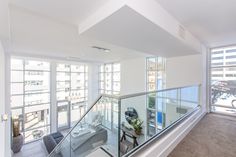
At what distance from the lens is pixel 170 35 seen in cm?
273

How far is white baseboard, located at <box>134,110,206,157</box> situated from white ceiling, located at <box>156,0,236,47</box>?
232 centimetres

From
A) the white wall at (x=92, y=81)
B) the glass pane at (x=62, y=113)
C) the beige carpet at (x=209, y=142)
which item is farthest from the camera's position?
the white wall at (x=92, y=81)

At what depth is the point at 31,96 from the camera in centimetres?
779

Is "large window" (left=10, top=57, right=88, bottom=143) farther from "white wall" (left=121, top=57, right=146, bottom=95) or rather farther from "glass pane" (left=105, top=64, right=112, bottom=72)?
"white wall" (left=121, top=57, right=146, bottom=95)

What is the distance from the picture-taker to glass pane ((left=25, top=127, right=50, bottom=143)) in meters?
7.64

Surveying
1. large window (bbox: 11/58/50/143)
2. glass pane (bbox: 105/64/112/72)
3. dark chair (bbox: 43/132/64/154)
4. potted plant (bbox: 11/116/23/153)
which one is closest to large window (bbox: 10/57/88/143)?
large window (bbox: 11/58/50/143)

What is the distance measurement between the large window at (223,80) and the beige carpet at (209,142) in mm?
1457

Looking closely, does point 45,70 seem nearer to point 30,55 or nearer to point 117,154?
point 30,55

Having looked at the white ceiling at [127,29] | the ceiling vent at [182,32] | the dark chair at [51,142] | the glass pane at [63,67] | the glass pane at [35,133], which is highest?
the ceiling vent at [182,32]

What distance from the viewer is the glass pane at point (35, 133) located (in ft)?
25.1

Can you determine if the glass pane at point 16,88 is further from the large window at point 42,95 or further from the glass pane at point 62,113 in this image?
the glass pane at point 62,113

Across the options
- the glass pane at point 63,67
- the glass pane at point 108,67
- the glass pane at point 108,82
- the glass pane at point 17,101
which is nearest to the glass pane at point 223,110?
the glass pane at point 108,82

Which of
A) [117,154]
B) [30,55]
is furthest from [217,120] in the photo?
[30,55]

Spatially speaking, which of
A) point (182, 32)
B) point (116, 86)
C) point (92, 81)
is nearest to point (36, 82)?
point (92, 81)
